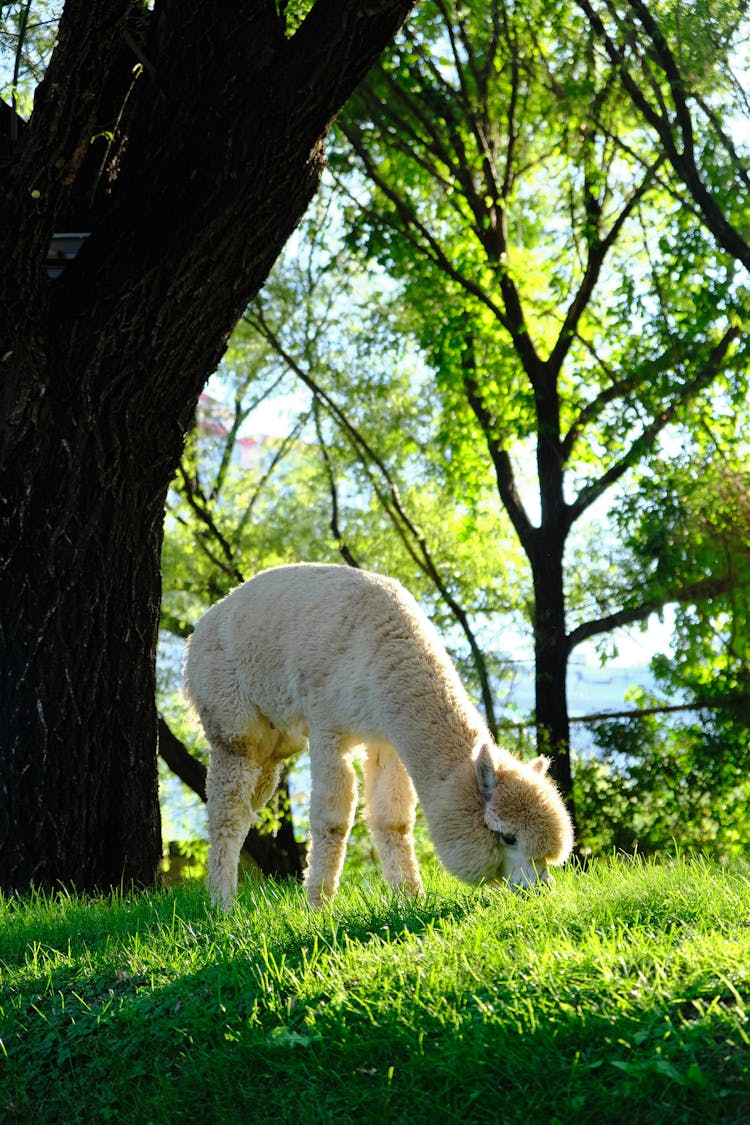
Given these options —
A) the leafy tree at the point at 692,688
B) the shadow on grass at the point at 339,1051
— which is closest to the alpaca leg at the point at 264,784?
the shadow on grass at the point at 339,1051

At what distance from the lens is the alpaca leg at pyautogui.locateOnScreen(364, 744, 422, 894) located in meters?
6.79

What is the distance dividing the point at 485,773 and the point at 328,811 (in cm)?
103

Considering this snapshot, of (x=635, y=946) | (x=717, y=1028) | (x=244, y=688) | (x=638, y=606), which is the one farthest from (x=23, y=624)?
(x=638, y=606)

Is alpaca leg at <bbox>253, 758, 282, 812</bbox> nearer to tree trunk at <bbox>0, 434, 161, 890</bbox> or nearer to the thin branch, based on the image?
tree trunk at <bbox>0, 434, 161, 890</bbox>

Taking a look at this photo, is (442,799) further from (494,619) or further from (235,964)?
(494,619)

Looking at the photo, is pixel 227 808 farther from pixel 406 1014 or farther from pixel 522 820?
pixel 406 1014

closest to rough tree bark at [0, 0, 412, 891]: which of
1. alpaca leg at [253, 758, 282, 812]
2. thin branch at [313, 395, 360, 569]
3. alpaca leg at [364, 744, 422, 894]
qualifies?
alpaca leg at [253, 758, 282, 812]

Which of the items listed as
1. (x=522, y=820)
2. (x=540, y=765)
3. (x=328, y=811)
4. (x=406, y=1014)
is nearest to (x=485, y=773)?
(x=522, y=820)

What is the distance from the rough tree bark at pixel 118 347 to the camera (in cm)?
729

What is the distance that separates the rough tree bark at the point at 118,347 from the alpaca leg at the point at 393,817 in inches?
68.2

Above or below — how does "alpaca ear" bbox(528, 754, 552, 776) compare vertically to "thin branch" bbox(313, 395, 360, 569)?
below

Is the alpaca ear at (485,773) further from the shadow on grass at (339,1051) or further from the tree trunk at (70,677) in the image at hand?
the tree trunk at (70,677)

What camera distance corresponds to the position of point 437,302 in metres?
13.8

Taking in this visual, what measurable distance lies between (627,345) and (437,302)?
2.22m
